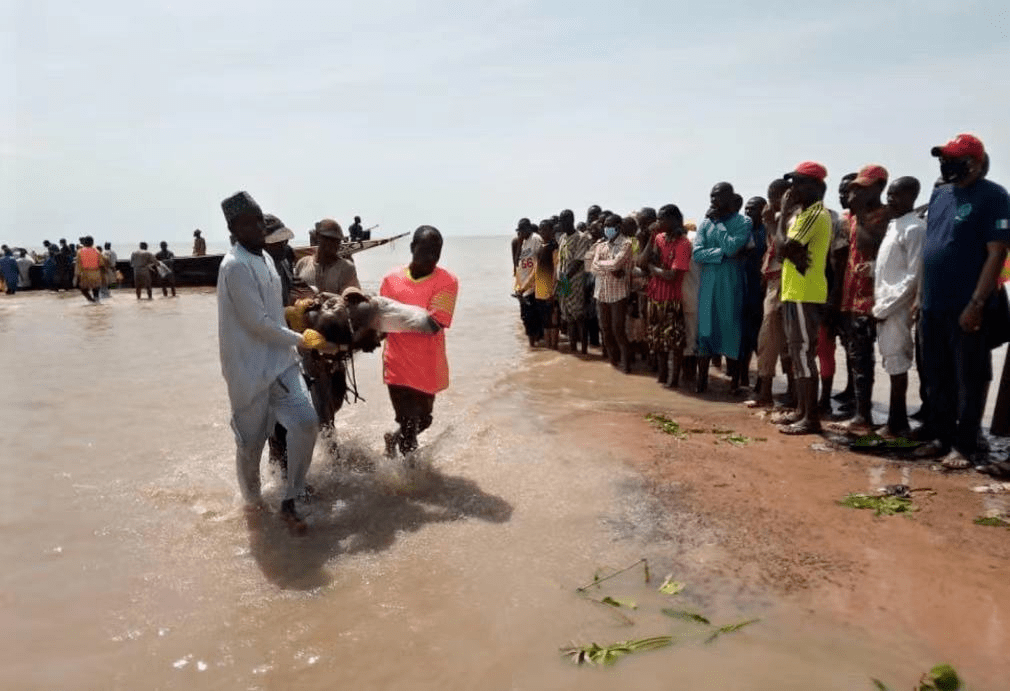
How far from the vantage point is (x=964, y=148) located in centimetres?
464

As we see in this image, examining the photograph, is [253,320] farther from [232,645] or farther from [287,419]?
[232,645]

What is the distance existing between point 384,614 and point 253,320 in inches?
65.9

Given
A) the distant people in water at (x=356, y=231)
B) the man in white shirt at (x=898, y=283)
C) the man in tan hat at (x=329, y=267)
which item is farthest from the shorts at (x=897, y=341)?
the distant people in water at (x=356, y=231)

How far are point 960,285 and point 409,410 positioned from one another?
147 inches

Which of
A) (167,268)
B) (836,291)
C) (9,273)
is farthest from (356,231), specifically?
(836,291)

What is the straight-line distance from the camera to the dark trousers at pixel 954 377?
477 cm

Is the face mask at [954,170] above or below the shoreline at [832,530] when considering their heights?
above

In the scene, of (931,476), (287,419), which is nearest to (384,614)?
(287,419)

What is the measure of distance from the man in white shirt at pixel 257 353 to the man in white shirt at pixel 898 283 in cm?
427

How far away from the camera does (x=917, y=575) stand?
11.0 ft

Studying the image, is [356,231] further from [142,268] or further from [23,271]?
[23,271]

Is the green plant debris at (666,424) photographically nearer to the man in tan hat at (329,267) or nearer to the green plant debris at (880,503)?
the green plant debris at (880,503)

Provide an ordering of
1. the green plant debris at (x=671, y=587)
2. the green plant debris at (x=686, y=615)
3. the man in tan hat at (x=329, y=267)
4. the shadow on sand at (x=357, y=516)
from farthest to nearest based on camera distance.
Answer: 1. the man in tan hat at (x=329, y=267)
2. the shadow on sand at (x=357, y=516)
3. the green plant debris at (x=671, y=587)
4. the green plant debris at (x=686, y=615)

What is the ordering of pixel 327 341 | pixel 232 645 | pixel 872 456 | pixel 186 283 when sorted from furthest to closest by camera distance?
pixel 186 283 < pixel 872 456 < pixel 327 341 < pixel 232 645
